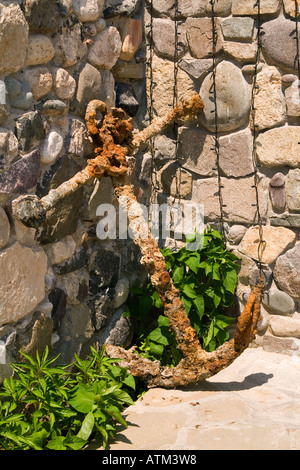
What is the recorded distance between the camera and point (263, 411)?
2625 mm

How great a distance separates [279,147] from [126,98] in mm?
905

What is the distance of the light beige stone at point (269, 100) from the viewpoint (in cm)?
321

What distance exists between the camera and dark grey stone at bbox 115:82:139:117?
3176 mm

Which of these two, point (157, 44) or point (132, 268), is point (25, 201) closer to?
point (132, 268)

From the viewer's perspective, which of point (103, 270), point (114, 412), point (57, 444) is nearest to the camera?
point (57, 444)

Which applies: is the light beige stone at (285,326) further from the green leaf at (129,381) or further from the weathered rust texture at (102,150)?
the weathered rust texture at (102,150)

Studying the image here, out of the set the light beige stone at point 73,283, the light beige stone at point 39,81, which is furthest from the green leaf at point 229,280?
the light beige stone at point 39,81

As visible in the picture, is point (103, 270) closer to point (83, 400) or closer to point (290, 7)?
point (83, 400)

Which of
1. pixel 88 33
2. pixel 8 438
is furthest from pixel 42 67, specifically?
pixel 8 438

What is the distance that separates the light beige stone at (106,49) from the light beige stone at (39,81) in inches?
15.7

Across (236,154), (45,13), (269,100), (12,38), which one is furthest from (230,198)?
(12,38)

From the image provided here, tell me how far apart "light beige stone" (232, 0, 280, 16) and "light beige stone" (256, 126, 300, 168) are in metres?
0.64

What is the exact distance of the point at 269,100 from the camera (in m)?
3.23

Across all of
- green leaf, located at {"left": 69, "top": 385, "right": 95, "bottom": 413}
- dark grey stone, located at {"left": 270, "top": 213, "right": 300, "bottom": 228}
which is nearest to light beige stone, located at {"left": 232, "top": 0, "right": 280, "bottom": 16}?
dark grey stone, located at {"left": 270, "top": 213, "right": 300, "bottom": 228}
